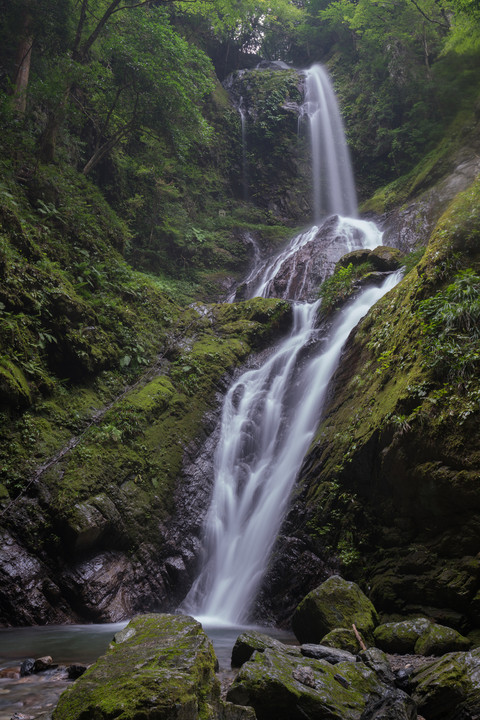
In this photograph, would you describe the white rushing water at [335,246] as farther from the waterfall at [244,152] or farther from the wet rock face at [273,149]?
the waterfall at [244,152]

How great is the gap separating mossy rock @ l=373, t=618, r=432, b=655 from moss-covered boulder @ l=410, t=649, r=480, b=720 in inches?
34.8

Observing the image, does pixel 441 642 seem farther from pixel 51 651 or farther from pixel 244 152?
pixel 244 152

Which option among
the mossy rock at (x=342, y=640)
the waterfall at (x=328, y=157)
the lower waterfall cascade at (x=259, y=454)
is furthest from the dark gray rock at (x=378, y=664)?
the waterfall at (x=328, y=157)

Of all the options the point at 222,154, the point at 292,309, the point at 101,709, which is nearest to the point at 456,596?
the point at 101,709

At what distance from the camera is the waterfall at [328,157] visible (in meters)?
21.7

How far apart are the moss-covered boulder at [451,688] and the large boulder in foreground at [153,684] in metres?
1.31

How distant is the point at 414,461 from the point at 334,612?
1925 mm

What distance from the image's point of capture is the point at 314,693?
2994 millimetres

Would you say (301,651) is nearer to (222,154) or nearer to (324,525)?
(324,525)

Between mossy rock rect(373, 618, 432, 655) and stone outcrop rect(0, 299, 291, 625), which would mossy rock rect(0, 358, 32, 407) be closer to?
stone outcrop rect(0, 299, 291, 625)

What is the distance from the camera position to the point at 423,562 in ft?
15.4

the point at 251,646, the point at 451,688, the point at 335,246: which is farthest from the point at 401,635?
the point at 335,246

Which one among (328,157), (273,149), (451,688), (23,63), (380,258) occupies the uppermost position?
(23,63)

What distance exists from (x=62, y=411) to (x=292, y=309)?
771 centimetres
